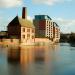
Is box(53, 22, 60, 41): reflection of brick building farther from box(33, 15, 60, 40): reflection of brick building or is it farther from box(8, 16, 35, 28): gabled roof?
box(8, 16, 35, 28): gabled roof

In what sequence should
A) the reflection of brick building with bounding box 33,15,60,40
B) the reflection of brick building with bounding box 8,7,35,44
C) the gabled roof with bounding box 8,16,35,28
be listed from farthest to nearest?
the reflection of brick building with bounding box 33,15,60,40
the gabled roof with bounding box 8,16,35,28
the reflection of brick building with bounding box 8,7,35,44

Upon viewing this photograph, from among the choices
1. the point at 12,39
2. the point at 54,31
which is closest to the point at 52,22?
the point at 54,31

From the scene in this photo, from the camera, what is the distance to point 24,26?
10575 centimetres

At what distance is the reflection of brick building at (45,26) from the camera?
165300mm

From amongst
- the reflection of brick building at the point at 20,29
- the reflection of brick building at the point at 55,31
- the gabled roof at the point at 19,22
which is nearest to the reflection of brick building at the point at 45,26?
the reflection of brick building at the point at 55,31

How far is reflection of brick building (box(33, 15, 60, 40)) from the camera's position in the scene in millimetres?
165300

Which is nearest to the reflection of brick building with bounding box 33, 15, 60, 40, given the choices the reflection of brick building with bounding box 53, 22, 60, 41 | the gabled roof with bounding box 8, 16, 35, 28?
the reflection of brick building with bounding box 53, 22, 60, 41

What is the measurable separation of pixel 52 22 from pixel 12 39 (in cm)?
8672

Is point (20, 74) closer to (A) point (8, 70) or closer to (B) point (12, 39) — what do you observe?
(A) point (8, 70)

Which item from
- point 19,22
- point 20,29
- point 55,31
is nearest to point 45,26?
point 55,31

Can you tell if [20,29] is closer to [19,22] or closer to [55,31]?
[19,22]

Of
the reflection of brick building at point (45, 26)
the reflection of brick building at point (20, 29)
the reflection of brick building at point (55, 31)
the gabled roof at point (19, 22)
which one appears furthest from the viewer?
the reflection of brick building at point (55, 31)

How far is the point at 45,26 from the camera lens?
165625mm

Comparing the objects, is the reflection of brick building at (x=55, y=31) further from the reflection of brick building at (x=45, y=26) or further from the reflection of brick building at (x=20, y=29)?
the reflection of brick building at (x=20, y=29)
